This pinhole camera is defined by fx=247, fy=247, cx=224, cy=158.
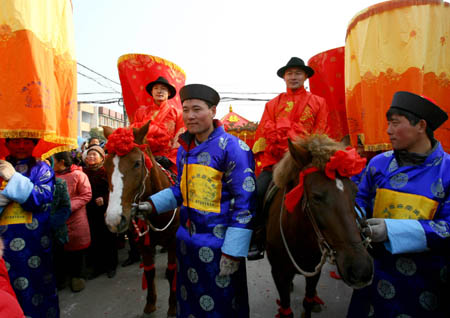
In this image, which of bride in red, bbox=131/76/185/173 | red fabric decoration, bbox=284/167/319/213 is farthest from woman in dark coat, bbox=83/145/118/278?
red fabric decoration, bbox=284/167/319/213

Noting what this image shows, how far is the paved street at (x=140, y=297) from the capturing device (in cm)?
336

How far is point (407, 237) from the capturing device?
1.54 meters

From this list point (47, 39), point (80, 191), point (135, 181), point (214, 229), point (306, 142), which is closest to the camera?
point (306, 142)

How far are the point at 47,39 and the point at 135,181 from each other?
1.46 meters

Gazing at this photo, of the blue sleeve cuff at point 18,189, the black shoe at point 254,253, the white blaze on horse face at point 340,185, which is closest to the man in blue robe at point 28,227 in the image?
the blue sleeve cuff at point 18,189

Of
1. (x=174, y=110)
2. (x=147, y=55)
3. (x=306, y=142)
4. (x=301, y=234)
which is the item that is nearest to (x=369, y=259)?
(x=301, y=234)

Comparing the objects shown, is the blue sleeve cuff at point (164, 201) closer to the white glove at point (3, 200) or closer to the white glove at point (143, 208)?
the white glove at point (143, 208)

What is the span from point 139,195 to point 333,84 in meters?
3.69

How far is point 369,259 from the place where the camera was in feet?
4.82

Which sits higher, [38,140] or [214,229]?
[38,140]

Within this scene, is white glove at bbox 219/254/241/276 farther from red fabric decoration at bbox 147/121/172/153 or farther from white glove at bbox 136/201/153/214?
red fabric decoration at bbox 147/121/172/153

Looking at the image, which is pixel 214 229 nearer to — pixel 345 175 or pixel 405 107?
pixel 345 175

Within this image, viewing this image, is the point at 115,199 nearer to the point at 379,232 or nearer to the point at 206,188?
the point at 206,188

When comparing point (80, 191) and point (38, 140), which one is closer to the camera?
point (38, 140)
